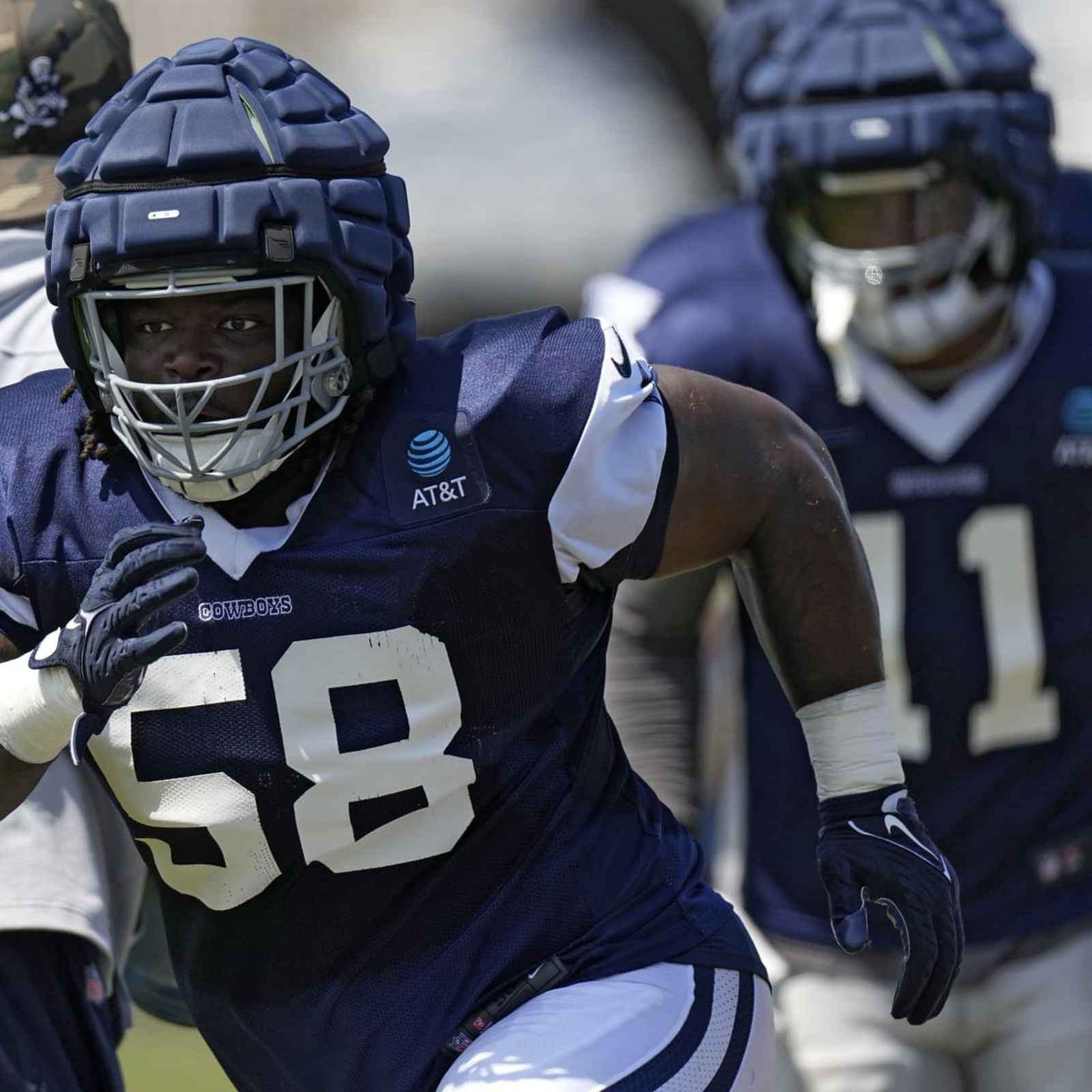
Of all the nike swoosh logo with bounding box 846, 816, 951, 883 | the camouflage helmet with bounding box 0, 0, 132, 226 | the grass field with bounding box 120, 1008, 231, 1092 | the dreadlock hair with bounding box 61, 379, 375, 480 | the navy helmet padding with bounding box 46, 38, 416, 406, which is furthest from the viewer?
the grass field with bounding box 120, 1008, 231, 1092

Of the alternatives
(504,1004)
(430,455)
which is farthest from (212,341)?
(504,1004)

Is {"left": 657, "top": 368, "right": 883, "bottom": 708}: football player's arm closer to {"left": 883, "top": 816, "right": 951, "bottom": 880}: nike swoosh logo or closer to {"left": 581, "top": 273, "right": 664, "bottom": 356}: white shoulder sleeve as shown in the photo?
{"left": 883, "top": 816, "right": 951, "bottom": 880}: nike swoosh logo

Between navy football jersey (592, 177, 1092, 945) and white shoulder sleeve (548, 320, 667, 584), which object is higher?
white shoulder sleeve (548, 320, 667, 584)

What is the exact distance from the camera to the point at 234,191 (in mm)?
2773

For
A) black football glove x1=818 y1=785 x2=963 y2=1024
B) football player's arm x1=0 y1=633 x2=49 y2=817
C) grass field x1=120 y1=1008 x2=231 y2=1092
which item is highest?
football player's arm x1=0 y1=633 x2=49 y2=817

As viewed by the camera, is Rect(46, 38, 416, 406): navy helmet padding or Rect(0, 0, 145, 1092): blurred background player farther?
Rect(0, 0, 145, 1092): blurred background player

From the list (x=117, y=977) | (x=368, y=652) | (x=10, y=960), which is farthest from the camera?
(x=117, y=977)

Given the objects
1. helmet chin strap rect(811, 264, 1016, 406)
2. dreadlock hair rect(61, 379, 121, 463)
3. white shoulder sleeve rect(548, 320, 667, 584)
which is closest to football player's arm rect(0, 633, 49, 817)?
dreadlock hair rect(61, 379, 121, 463)

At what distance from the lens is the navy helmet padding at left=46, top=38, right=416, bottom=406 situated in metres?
2.76

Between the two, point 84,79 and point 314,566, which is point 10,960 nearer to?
point 314,566

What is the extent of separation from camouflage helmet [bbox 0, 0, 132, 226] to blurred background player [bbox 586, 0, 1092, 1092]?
4.45ft

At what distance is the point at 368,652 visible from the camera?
2807mm

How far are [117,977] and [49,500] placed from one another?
2.67 ft

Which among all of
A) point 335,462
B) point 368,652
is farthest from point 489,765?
point 335,462
